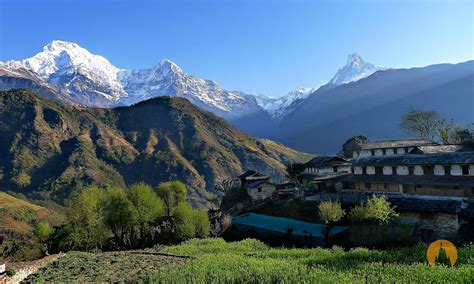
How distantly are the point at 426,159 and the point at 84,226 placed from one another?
157ft

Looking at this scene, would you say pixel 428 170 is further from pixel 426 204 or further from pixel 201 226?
pixel 201 226

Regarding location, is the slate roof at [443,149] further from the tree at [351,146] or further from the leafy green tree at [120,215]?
the leafy green tree at [120,215]

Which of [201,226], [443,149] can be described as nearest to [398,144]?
[443,149]

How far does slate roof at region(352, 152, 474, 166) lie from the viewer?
4531cm

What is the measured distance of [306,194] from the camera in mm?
64875

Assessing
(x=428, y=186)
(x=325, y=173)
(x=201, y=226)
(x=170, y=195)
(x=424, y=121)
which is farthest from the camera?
(x=424, y=121)

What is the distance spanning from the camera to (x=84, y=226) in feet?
164

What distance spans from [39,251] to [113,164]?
135877mm

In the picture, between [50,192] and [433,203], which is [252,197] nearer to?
[433,203]

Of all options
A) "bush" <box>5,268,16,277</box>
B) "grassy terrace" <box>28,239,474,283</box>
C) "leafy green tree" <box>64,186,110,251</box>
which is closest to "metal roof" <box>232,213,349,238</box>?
"grassy terrace" <box>28,239,474,283</box>

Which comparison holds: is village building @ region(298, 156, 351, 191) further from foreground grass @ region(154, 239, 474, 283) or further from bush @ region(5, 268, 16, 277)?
bush @ region(5, 268, 16, 277)

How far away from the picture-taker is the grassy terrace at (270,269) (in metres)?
21.2

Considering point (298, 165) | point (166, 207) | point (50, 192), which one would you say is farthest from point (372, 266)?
point (50, 192)

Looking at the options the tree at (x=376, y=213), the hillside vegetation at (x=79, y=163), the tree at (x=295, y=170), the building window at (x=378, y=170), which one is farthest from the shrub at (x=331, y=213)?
the hillside vegetation at (x=79, y=163)
